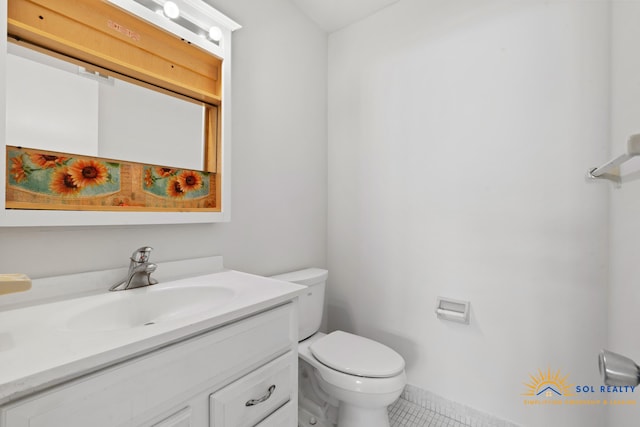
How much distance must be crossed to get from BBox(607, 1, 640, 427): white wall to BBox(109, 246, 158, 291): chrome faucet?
1.48 m

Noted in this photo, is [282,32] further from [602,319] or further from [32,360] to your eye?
[602,319]

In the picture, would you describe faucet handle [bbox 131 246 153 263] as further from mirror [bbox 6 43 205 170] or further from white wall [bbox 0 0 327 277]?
mirror [bbox 6 43 205 170]

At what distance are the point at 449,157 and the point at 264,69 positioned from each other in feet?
3.62

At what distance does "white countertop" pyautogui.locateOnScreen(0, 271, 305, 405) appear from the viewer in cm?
51

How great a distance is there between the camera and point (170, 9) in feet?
3.80

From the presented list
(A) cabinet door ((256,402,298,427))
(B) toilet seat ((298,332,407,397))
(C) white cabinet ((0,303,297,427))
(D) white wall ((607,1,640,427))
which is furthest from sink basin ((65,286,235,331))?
(D) white wall ((607,1,640,427))

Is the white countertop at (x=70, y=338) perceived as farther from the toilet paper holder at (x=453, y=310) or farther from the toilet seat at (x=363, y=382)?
the toilet paper holder at (x=453, y=310)

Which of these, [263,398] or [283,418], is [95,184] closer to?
[263,398]

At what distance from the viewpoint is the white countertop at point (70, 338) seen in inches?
20.2

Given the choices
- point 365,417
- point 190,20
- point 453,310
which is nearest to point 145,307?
point 365,417

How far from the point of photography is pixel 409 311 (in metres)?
1.72

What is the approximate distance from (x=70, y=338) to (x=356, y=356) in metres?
1.09

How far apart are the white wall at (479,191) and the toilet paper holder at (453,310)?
0.05m

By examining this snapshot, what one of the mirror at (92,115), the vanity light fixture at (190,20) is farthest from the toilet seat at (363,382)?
the vanity light fixture at (190,20)
